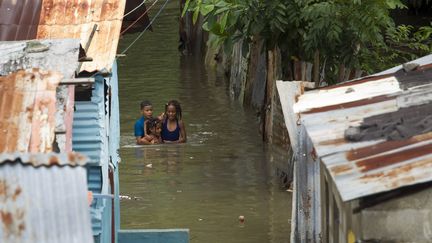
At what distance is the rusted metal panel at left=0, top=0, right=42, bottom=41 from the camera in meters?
10.5

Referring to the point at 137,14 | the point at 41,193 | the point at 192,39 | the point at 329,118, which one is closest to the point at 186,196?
the point at 137,14

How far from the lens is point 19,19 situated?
10.7 metres

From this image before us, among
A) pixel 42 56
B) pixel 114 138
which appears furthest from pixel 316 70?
pixel 42 56

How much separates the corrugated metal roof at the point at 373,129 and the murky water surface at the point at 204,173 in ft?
14.9

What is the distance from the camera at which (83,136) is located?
27.0 feet

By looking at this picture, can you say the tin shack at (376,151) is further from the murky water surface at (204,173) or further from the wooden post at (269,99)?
the wooden post at (269,99)

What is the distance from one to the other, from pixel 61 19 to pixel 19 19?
1.34ft

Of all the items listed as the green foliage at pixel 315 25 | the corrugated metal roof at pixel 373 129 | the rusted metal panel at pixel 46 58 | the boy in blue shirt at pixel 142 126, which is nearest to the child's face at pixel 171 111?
the boy in blue shirt at pixel 142 126

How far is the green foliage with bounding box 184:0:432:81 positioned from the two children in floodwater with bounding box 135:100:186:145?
13.0 ft

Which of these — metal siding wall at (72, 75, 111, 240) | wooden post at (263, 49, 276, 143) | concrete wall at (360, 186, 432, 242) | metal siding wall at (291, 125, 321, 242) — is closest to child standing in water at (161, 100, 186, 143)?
wooden post at (263, 49, 276, 143)

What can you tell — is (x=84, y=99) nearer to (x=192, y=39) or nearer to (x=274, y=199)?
(x=274, y=199)

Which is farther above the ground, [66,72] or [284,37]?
[284,37]

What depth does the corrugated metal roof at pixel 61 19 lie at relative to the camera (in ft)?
33.7

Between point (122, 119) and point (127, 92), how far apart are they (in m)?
2.43
